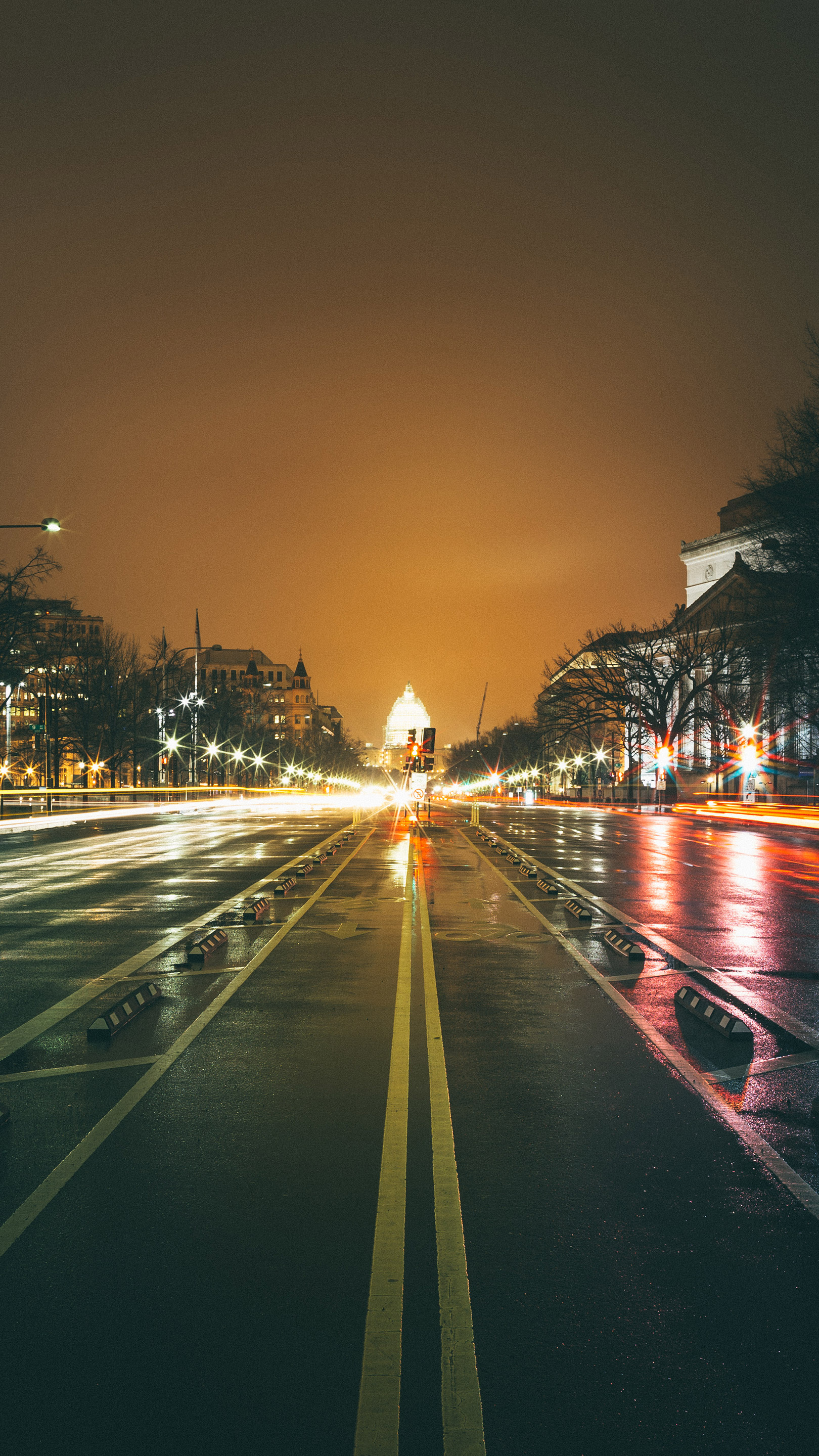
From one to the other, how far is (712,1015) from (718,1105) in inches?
85.1

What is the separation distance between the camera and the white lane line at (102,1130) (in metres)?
4.82

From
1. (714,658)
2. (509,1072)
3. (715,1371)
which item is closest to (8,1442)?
(715,1371)

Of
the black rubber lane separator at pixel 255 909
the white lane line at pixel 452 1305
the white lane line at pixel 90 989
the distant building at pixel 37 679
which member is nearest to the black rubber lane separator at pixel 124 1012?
the white lane line at pixel 90 989

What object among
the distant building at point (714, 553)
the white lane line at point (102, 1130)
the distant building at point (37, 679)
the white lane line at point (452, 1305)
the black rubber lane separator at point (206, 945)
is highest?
the distant building at point (714, 553)

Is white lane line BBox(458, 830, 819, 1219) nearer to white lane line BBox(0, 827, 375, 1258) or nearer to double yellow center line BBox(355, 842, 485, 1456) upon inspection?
double yellow center line BBox(355, 842, 485, 1456)

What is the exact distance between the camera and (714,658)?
71625 millimetres

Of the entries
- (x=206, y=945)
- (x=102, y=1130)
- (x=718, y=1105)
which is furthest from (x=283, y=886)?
(x=718, y=1105)

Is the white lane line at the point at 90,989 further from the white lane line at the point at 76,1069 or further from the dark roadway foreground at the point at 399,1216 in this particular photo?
the white lane line at the point at 76,1069

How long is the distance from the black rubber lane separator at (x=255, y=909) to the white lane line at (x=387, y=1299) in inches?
300

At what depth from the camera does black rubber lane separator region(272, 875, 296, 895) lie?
18.0 metres

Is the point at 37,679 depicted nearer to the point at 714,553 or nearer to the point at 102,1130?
the point at 714,553

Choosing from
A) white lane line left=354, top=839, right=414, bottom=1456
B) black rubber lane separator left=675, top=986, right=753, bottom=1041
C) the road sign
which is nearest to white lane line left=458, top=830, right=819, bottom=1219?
black rubber lane separator left=675, top=986, right=753, bottom=1041

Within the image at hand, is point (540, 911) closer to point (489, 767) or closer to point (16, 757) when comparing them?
point (16, 757)

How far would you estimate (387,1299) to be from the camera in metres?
4.11
